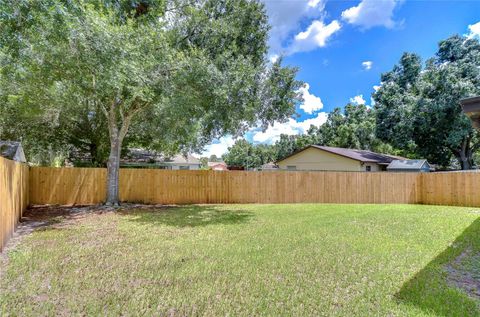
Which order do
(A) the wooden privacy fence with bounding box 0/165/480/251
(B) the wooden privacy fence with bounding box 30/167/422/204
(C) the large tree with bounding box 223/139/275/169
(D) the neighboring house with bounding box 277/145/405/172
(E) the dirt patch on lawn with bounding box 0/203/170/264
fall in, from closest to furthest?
1. (E) the dirt patch on lawn with bounding box 0/203/170/264
2. (A) the wooden privacy fence with bounding box 0/165/480/251
3. (B) the wooden privacy fence with bounding box 30/167/422/204
4. (D) the neighboring house with bounding box 277/145/405/172
5. (C) the large tree with bounding box 223/139/275/169

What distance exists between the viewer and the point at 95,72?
748 cm

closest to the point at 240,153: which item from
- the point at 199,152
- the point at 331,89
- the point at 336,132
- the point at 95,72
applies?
the point at 336,132

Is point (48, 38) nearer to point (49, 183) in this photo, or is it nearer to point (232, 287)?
point (232, 287)

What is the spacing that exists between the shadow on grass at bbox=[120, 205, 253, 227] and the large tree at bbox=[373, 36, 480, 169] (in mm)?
14265

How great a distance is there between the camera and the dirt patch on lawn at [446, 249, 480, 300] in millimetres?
4007

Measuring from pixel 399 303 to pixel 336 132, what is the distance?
33390mm

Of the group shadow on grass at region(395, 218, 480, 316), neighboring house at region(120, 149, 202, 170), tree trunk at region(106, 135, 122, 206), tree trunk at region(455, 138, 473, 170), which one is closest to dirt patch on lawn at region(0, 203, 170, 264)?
tree trunk at region(106, 135, 122, 206)

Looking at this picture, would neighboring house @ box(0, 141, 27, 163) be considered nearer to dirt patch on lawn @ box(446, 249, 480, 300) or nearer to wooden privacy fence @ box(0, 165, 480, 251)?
wooden privacy fence @ box(0, 165, 480, 251)

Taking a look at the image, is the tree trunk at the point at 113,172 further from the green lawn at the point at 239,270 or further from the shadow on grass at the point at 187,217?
the green lawn at the point at 239,270

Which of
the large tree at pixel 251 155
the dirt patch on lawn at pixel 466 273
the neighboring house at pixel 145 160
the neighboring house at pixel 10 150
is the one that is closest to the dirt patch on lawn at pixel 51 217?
the neighboring house at pixel 10 150

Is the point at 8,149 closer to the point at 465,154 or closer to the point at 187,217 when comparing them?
the point at 187,217

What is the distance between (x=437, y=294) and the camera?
3717 mm

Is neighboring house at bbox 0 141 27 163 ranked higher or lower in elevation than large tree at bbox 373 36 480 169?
lower

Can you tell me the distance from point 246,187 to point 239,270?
9.77 meters
